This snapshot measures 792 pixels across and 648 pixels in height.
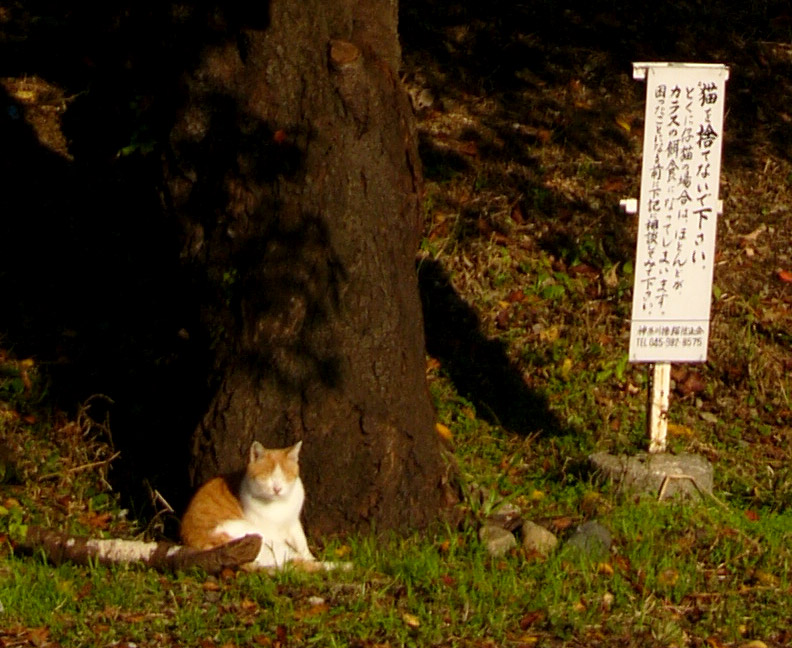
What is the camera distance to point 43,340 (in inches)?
333

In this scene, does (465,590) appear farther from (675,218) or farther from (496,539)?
(675,218)

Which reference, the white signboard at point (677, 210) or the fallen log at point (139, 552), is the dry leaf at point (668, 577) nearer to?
the white signboard at point (677, 210)

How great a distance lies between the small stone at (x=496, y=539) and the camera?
20.4 ft

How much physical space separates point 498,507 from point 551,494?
49cm

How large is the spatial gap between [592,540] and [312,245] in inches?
74.6

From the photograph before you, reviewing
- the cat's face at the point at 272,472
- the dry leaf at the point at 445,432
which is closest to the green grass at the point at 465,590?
the cat's face at the point at 272,472

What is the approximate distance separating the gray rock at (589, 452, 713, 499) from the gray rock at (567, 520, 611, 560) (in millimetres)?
724

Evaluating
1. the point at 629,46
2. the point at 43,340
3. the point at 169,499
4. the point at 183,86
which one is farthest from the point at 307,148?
the point at 629,46

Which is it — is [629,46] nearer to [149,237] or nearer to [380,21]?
[149,237]

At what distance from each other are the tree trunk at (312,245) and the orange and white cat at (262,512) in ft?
0.92

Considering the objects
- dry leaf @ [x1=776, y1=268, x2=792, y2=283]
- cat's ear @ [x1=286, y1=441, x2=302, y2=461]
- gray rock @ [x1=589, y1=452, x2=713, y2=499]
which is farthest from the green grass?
dry leaf @ [x1=776, y1=268, x2=792, y2=283]

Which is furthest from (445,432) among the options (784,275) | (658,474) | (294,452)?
(784,275)

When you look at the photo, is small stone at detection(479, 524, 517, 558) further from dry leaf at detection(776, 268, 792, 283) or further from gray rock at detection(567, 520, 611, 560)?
dry leaf at detection(776, 268, 792, 283)

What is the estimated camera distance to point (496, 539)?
6297 mm
